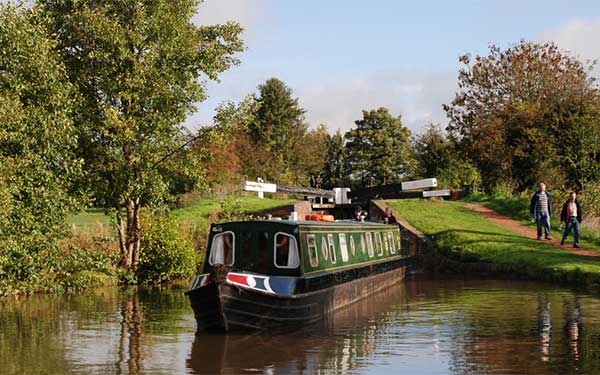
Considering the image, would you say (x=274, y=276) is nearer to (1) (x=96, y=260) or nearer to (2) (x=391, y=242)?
(1) (x=96, y=260)

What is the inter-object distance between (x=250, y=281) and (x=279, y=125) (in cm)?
5851

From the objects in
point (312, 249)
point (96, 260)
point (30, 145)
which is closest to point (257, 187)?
point (96, 260)

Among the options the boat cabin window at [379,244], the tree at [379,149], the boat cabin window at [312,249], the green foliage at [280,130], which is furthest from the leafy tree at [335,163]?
the boat cabin window at [312,249]

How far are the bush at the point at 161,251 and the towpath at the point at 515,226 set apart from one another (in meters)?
11.6

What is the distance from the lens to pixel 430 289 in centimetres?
2312

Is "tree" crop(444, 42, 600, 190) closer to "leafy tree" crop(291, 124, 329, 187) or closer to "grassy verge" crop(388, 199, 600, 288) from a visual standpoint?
"grassy verge" crop(388, 199, 600, 288)

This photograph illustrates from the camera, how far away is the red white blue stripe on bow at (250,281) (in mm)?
14477

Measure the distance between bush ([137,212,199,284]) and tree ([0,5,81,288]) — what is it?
13.2 feet

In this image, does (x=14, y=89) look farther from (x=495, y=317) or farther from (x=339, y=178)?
(x=339, y=178)

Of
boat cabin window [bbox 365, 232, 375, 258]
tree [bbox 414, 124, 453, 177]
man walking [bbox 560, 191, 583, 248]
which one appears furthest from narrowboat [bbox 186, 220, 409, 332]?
tree [bbox 414, 124, 453, 177]

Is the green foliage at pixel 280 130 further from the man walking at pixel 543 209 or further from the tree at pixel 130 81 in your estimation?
the tree at pixel 130 81

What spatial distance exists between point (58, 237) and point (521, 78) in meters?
30.2

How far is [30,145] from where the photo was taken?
19.6 meters

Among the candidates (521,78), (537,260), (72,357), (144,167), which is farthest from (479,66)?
(72,357)
